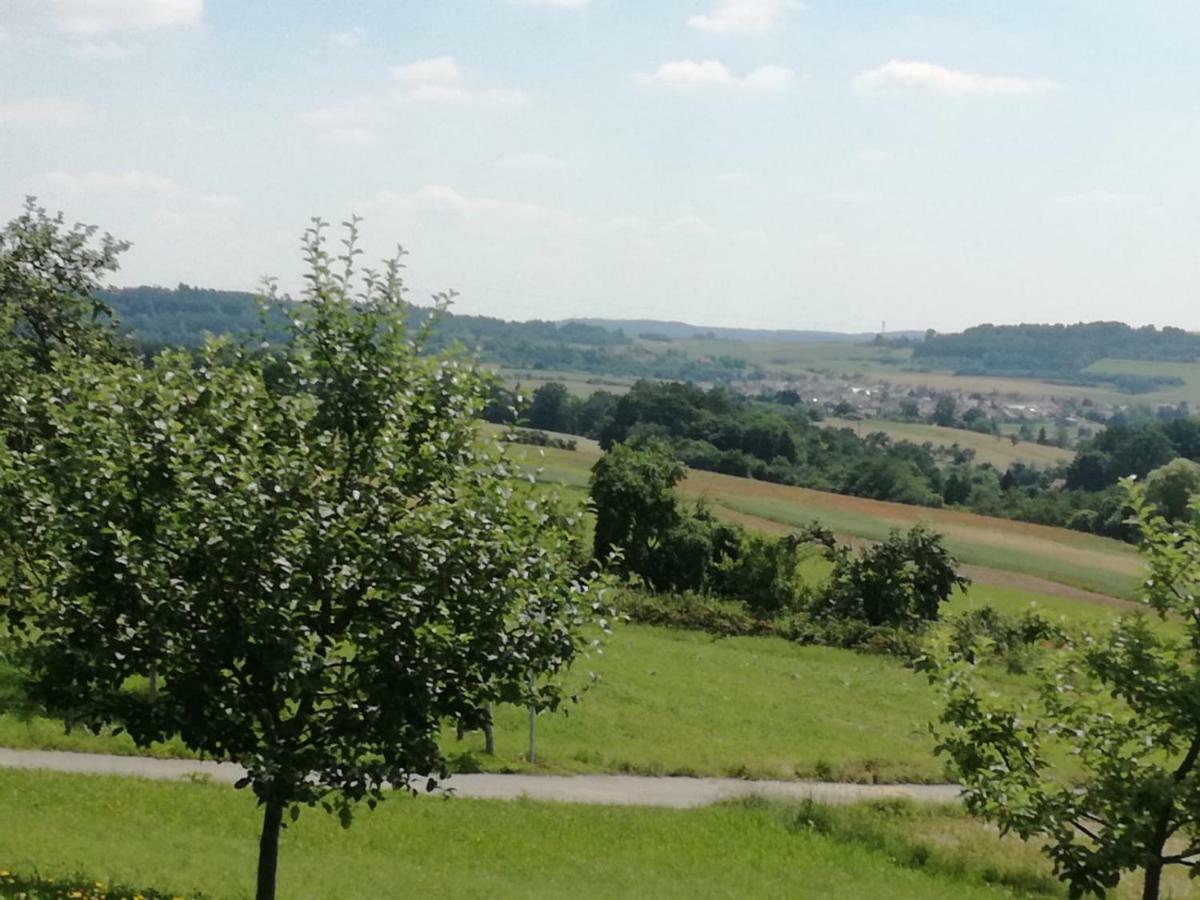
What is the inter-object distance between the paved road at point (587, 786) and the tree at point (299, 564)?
12814 millimetres

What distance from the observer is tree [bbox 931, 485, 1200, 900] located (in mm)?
14984

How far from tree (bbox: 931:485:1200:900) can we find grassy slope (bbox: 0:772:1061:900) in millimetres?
7733

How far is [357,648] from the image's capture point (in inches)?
538

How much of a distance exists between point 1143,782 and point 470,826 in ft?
44.8

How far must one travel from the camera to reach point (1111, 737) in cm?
1588

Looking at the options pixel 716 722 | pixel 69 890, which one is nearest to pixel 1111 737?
pixel 69 890

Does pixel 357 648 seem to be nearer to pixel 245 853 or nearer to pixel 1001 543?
pixel 245 853

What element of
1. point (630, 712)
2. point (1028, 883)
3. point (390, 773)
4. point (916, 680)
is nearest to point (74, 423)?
point (390, 773)

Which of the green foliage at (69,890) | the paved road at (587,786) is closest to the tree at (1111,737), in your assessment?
the green foliage at (69,890)

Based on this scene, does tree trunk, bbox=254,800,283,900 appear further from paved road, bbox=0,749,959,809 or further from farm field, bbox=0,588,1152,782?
paved road, bbox=0,749,959,809

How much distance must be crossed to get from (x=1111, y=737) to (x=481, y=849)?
1188 centimetres

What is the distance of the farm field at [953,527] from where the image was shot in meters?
84.6

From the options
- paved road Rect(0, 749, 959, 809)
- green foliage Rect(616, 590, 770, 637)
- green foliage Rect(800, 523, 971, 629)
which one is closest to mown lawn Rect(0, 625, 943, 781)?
paved road Rect(0, 749, 959, 809)

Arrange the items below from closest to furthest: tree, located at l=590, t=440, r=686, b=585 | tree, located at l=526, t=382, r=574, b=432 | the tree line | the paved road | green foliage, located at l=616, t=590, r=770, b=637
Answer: the paved road → green foliage, located at l=616, t=590, r=770, b=637 → tree, located at l=590, t=440, r=686, b=585 → the tree line → tree, located at l=526, t=382, r=574, b=432
